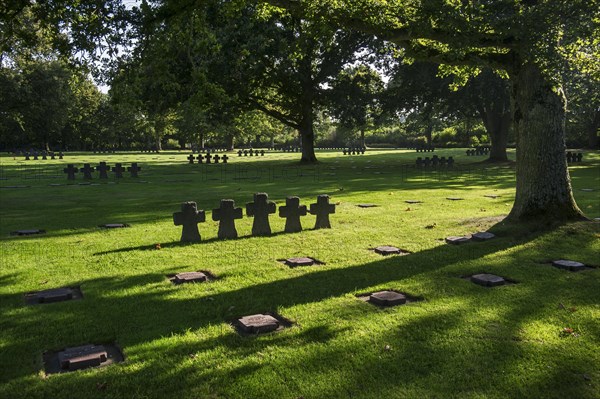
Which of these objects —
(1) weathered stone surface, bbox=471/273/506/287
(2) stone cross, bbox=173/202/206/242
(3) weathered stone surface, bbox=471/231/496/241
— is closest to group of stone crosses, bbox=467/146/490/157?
(3) weathered stone surface, bbox=471/231/496/241

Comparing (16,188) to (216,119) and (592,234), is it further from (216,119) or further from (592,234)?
(592,234)

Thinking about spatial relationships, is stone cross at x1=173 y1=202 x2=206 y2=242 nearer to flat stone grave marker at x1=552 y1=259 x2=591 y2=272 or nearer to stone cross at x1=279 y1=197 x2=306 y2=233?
stone cross at x1=279 y1=197 x2=306 y2=233

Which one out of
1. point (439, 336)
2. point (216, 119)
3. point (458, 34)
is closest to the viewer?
point (439, 336)

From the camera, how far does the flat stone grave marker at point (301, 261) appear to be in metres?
7.66

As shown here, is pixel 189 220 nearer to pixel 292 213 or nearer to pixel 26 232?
pixel 292 213

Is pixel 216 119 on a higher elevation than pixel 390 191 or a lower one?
higher

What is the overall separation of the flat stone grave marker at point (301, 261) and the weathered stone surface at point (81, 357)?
362 cm

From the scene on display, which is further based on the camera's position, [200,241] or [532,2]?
[532,2]

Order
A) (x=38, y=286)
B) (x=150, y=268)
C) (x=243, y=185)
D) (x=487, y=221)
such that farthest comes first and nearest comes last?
1. (x=243, y=185)
2. (x=487, y=221)
3. (x=150, y=268)
4. (x=38, y=286)

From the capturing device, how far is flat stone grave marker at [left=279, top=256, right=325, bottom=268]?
7.66 meters

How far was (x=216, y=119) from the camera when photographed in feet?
111

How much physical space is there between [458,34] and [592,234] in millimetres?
4399

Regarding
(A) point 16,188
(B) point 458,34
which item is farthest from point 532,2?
(A) point 16,188

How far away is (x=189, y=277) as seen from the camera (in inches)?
270
